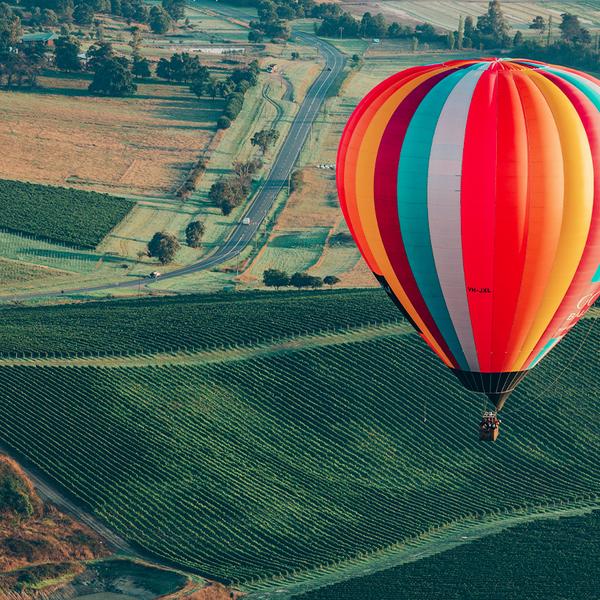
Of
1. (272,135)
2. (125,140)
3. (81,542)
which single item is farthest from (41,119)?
(81,542)

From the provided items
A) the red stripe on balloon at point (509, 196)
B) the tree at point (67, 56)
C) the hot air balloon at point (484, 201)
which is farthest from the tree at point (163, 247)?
the red stripe on balloon at point (509, 196)

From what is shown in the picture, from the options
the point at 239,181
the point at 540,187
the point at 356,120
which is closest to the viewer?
the point at 540,187

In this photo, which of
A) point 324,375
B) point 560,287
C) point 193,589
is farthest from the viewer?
point 324,375

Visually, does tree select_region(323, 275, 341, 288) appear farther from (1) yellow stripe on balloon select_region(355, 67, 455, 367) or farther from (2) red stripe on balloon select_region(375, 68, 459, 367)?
(2) red stripe on balloon select_region(375, 68, 459, 367)

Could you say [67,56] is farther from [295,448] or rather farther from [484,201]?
[484,201]

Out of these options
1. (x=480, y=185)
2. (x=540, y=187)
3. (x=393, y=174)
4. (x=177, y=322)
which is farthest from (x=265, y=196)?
(x=540, y=187)

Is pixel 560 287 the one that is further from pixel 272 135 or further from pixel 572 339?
pixel 272 135

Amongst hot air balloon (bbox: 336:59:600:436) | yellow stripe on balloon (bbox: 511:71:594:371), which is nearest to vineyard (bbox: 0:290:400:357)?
hot air balloon (bbox: 336:59:600:436)
